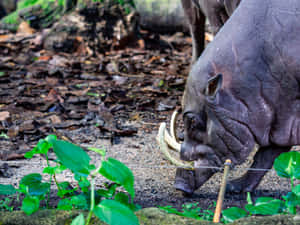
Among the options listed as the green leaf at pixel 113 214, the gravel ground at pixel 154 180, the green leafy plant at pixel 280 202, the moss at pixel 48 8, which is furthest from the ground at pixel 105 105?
the green leaf at pixel 113 214

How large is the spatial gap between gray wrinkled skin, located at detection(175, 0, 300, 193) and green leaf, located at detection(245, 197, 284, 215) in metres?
1.03

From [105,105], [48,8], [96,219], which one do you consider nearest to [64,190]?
[96,219]

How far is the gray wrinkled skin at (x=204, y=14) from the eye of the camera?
409 cm

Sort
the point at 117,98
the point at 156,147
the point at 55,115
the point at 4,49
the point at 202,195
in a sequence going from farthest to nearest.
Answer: the point at 4,49, the point at 117,98, the point at 55,115, the point at 156,147, the point at 202,195

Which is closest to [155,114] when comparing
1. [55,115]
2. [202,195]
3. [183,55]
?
[55,115]

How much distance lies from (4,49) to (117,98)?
2757mm

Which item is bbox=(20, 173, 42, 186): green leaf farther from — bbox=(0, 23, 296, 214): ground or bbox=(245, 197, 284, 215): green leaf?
bbox=(245, 197, 284, 215): green leaf

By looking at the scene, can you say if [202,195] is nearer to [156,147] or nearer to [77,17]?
[156,147]

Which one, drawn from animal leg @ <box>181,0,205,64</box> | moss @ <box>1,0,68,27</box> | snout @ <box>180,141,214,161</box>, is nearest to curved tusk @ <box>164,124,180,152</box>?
snout @ <box>180,141,214,161</box>

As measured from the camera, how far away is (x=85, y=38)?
7070mm

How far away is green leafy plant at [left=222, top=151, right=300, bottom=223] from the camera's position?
1874mm

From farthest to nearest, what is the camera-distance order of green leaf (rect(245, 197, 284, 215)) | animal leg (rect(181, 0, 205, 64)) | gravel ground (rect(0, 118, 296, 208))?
1. animal leg (rect(181, 0, 205, 64))
2. gravel ground (rect(0, 118, 296, 208))
3. green leaf (rect(245, 197, 284, 215))

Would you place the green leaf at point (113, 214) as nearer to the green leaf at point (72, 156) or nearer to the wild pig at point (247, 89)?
the green leaf at point (72, 156)

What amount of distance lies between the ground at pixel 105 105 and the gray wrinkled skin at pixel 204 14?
24.7 inches
